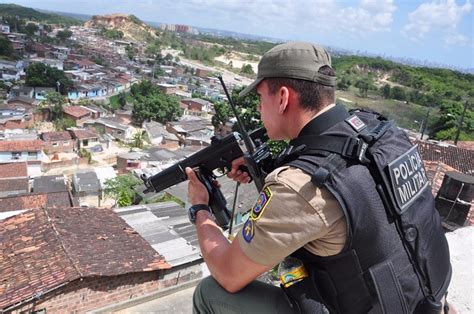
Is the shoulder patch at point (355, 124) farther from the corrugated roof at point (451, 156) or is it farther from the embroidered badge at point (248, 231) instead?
the corrugated roof at point (451, 156)

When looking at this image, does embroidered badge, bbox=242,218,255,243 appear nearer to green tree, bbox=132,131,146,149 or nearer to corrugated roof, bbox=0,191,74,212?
corrugated roof, bbox=0,191,74,212

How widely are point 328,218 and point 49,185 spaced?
741 inches

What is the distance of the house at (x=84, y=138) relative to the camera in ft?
83.7

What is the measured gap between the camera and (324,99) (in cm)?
169

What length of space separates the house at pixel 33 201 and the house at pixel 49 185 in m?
1.07

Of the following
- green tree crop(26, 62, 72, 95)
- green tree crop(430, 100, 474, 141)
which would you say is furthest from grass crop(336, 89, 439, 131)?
green tree crop(26, 62, 72, 95)

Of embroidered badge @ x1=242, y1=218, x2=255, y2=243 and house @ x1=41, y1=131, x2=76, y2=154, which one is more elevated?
embroidered badge @ x1=242, y1=218, x2=255, y2=243

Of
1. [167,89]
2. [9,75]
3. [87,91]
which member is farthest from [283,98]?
[9,75]

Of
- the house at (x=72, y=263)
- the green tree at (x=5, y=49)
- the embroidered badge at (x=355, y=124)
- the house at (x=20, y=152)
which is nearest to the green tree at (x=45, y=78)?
the green tree at (x=5, y=49)

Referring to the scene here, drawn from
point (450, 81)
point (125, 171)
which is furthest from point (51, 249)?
point (450, 81)

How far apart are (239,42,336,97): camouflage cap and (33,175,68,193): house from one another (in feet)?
56.6

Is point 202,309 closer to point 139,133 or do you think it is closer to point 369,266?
point 369,266

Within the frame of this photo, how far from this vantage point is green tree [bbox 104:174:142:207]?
14820 millimetres

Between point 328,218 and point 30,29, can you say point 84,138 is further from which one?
point 30,29
